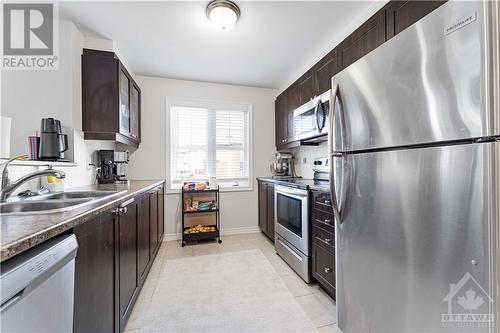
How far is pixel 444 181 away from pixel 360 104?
0.55 m

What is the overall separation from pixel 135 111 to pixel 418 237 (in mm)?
3289

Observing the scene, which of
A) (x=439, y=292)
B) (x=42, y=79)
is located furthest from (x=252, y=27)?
(x=439, y=292)

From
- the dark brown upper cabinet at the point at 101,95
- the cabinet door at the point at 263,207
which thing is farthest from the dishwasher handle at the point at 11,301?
the cabinet door at the point at 263,207

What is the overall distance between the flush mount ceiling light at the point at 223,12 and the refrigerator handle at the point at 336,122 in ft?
3.81

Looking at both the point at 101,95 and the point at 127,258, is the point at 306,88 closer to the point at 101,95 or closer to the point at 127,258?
the point at 101,95

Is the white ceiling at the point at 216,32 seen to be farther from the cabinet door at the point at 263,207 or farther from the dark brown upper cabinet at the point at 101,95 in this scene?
the cabinet door at the point at 263,207

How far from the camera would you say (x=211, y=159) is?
3688 mm

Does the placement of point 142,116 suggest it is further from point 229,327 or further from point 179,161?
point 229,327

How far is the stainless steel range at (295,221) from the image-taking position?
2061 millimetres

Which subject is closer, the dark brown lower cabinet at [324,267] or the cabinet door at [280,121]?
the dark brown lower cabinet at [324,267]

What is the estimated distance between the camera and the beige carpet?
5.05ft

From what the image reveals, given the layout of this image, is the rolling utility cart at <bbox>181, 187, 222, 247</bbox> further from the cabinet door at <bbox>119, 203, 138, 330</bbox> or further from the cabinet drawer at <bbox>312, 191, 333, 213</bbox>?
the cabinet drawer at <bbox>312, 191, 333, 213</bbox>

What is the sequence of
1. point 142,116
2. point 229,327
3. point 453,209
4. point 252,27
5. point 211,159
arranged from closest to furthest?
1. point 453,209
2. point 229,327
3. point 252,27
4. point 142,116
5. point 211,159

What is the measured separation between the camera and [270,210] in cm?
311
